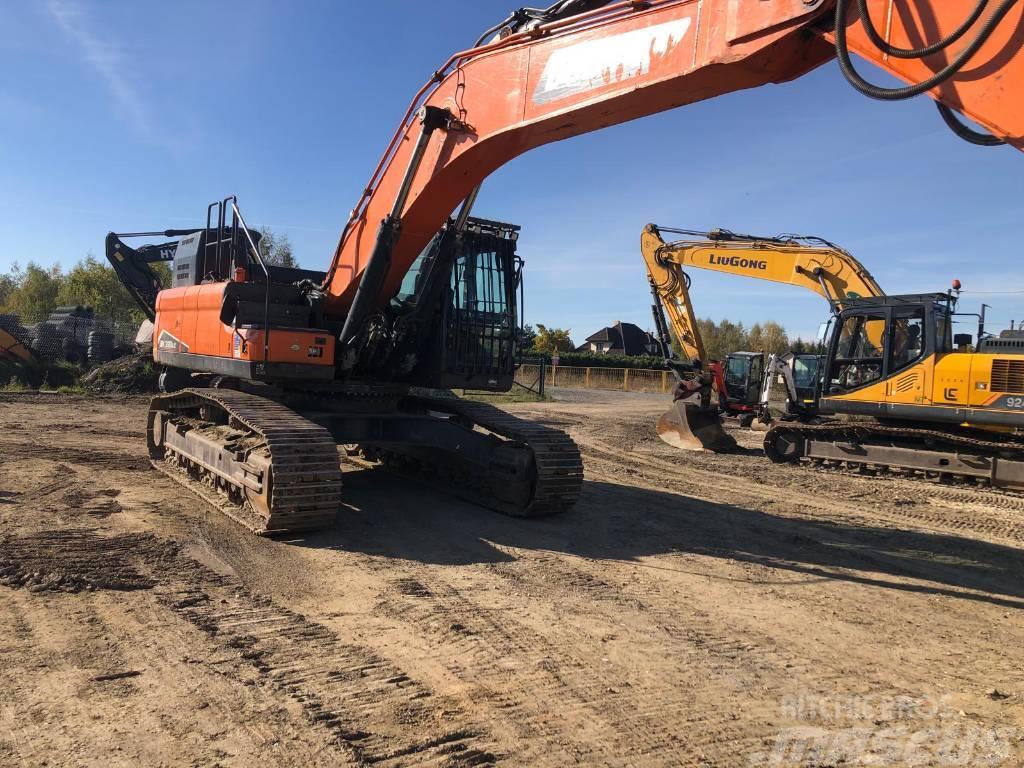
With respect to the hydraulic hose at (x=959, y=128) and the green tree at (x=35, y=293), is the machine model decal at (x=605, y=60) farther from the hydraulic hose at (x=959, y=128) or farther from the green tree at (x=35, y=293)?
the green tree at (x=35, y=293)

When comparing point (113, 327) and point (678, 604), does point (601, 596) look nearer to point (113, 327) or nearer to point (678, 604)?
point (678, 604)

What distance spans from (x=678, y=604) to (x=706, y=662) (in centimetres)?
95

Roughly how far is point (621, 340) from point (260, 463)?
69.5 m

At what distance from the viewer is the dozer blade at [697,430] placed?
1438cm

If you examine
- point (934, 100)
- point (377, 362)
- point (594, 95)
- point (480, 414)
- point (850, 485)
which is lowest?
point (850, 485)

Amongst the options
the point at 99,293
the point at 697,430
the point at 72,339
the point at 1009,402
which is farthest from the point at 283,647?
the point at 99,293

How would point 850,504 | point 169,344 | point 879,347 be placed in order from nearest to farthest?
point 169,344
point 850,504
point 879,347

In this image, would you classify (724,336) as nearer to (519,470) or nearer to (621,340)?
(621,340)

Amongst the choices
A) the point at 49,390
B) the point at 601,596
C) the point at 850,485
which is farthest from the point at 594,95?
the point at 49,390

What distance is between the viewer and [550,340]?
2344 inches

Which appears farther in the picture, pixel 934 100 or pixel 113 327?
pixel 113 327

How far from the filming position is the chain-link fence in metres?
22.2

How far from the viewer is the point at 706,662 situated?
3912 millimetres

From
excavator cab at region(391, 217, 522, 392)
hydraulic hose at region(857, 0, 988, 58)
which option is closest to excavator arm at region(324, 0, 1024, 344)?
hydraulic hose at region(857, 0, 988, 58)
